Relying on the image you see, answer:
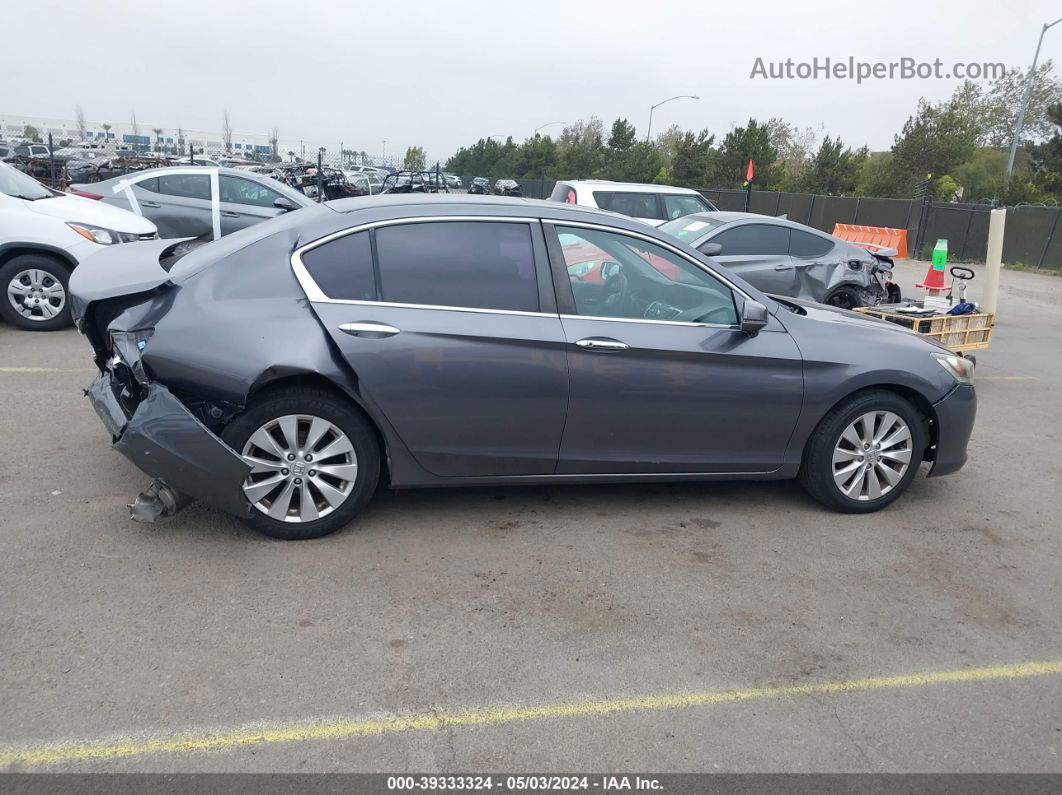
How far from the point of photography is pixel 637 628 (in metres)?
3.69

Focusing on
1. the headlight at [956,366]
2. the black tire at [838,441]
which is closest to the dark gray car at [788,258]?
the headlight at [956,366]

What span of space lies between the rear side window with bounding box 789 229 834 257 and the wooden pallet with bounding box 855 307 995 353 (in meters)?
1.88

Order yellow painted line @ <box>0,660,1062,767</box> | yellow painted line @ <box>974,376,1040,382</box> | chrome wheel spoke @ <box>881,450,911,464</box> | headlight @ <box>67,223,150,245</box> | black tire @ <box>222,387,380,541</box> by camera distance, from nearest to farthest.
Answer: yellow painted line @ <box>0,660,1062,767</box>, black tire @ <box>222,387,380,541</box>, chrome wheel spoke @ <box>881,450,911,464</box>, headlight @ <box>67,223,150,245</box>, yellow painted line @ <box>974,376,1040,382</box>

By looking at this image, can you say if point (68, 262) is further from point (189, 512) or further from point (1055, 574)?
point (1055, 574)

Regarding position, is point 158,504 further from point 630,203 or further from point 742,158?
point 742,158

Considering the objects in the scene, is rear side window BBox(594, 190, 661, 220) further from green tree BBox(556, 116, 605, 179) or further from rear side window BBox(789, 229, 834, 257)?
green tree BBox(556, 116, 605, 179)

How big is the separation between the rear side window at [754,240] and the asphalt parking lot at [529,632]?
527cm

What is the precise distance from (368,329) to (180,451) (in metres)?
1.02

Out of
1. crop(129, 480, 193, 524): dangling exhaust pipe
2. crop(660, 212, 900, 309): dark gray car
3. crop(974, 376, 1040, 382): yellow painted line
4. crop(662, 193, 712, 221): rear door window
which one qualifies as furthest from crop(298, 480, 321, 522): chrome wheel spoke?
crop(662, 193, 712, 221): rear door window

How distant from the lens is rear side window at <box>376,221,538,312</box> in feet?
14.1

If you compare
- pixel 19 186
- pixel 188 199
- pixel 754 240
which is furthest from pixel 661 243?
pixel 188 199

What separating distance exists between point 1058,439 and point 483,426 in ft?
17.3

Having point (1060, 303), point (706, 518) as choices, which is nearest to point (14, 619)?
point (706, 518)

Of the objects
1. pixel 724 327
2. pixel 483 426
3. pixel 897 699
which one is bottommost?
pixel 897 699
